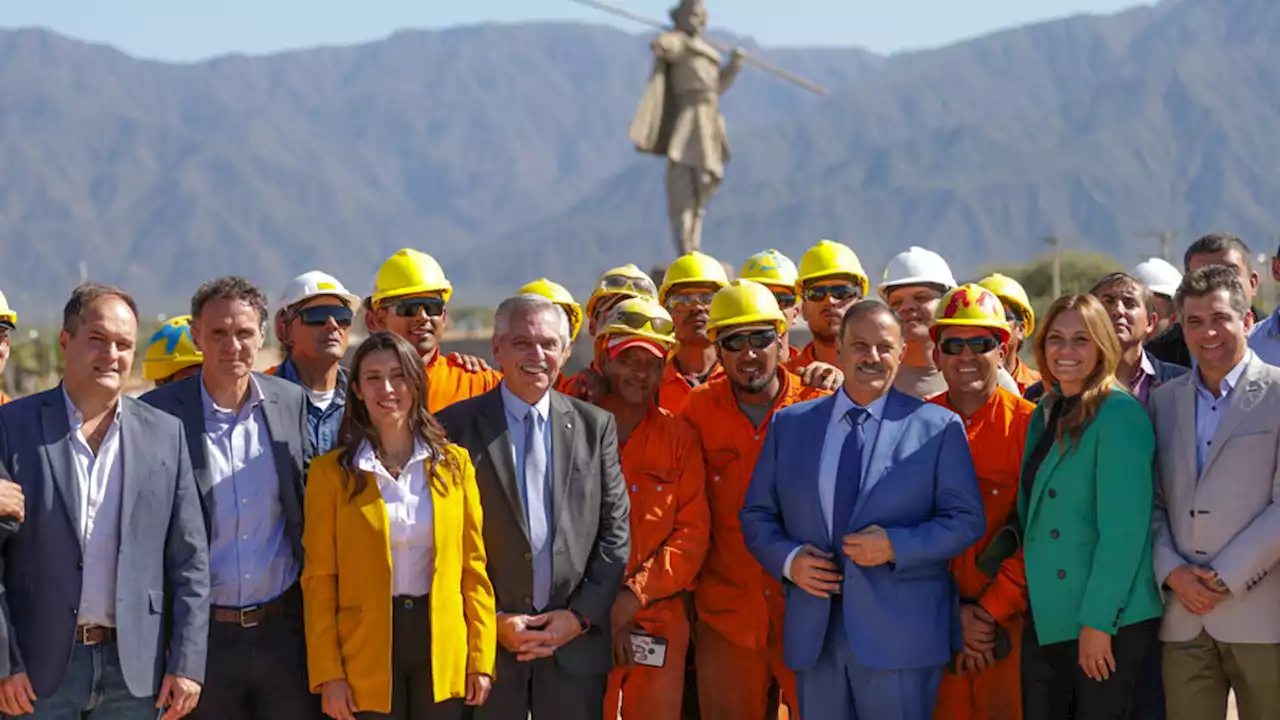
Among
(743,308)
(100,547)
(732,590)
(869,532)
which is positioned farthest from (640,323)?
(100,547)

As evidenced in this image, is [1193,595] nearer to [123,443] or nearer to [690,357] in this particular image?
[690,357]

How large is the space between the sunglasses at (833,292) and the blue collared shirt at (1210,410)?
236cm

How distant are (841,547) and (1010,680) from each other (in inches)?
40.4

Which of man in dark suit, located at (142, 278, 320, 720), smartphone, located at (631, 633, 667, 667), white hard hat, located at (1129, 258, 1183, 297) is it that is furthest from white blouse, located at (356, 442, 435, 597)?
white hard hat, located at (1129, 258, 1183, 297)

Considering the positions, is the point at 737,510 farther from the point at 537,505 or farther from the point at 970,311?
the point at 970,311

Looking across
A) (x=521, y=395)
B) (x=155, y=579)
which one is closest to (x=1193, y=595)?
(x=521, y=395)

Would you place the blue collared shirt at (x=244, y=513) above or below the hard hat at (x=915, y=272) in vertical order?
below

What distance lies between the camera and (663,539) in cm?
586

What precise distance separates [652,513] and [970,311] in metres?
1.39

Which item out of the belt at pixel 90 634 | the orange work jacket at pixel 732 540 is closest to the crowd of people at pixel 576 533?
the belt at pixel 90 634

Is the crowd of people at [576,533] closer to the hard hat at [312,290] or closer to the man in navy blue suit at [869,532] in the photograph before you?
the man in navy blue suit at [869,532]

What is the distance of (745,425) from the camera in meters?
6.05

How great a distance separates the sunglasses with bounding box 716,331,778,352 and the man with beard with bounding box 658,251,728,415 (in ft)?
0.85

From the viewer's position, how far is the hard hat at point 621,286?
7.32 metres
